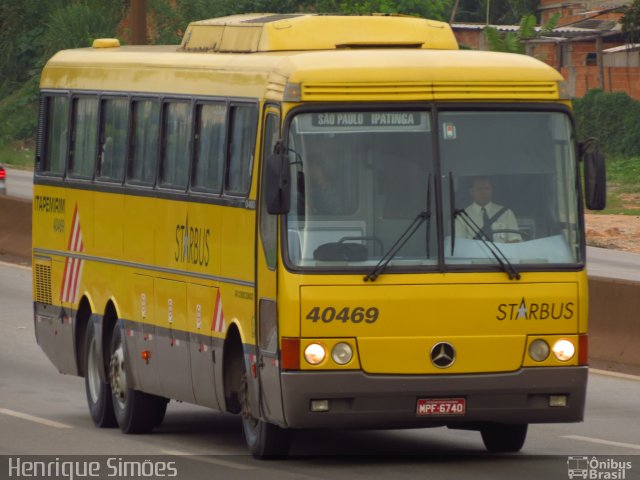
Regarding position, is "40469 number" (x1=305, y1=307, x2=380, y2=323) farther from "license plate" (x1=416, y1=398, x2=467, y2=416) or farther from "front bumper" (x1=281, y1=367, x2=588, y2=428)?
"license plate" (x1=416, y1=398, x2=467, y2=416)

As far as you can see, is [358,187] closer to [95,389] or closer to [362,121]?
[362,121]

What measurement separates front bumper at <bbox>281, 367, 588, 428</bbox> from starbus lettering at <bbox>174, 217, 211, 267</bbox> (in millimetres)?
1901

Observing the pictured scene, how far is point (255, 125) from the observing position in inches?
488

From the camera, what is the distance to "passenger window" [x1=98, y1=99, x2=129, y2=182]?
15.0 meters

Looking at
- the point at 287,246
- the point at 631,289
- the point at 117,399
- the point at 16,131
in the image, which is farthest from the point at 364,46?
the point at 16,131

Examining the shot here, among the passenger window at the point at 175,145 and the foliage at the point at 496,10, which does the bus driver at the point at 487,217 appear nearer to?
the passenger window at the point at 175,145

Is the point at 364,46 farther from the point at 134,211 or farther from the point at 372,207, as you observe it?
the point at 134,211

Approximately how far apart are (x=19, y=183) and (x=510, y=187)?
38437 mm

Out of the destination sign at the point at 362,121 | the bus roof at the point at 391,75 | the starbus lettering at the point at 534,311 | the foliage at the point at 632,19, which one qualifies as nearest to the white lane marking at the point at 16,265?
the bus roof at the point at 391,75

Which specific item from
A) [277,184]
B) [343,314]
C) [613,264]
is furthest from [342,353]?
[613,264]

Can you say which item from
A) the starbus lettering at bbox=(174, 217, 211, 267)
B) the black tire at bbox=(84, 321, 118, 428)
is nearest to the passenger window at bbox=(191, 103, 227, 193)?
the starbus lettering at bbox=(174, 217, 211, 267)

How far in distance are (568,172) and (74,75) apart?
5.75 metres

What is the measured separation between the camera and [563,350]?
1191cm

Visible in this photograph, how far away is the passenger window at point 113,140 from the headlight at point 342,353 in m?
3.96
